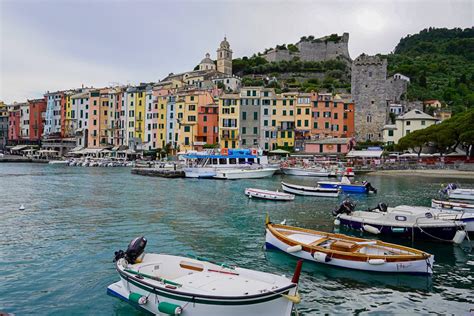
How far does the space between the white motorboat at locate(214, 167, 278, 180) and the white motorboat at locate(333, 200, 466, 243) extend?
31919mm

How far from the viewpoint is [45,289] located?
14.2 meters

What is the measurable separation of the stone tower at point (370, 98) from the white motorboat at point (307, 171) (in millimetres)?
26148

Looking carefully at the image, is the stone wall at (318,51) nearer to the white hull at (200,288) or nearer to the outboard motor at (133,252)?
the outboard motor at (133,252)

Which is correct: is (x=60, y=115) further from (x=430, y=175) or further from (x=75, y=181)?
(x=430, y=175)

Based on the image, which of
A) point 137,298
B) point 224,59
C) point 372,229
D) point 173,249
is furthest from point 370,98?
point 137,298

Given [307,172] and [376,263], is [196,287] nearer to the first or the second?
[376,263]

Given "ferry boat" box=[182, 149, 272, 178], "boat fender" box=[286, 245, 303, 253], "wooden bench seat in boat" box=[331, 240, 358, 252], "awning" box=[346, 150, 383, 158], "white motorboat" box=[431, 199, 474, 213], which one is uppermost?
"awning" box=[346, 150, 383, 158]

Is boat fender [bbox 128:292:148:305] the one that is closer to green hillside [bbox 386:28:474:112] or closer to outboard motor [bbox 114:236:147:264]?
outboard motor [bbox 114:236:147:264]

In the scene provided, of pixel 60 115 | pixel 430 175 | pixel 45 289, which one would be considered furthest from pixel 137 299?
pixel 60 115

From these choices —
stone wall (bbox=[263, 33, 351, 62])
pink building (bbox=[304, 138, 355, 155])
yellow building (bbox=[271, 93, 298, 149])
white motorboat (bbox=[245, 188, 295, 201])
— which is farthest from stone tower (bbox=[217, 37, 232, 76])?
white motorboat (bbox=[245, 188, 295, 201])

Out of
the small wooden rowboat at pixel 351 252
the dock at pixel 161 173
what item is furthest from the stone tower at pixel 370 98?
the small wooden rowboat at pixel 351 252

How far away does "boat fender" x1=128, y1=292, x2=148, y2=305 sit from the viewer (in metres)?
11.7

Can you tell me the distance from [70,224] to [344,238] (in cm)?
1539

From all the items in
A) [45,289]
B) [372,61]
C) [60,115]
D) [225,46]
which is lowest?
[45,289]
